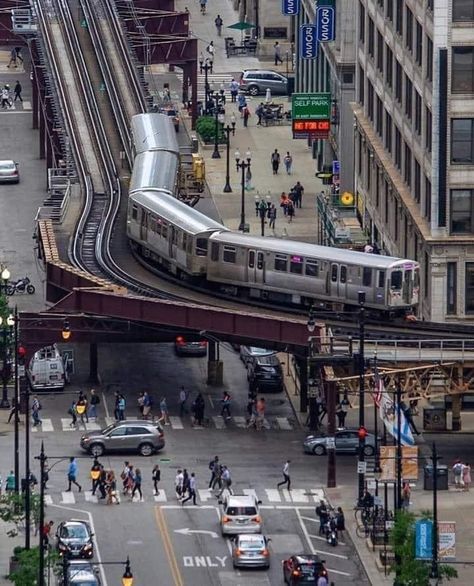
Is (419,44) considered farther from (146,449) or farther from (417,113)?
(146,449)

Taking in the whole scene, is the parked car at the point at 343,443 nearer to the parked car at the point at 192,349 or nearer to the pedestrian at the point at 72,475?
the pedestrian at the point at 72,475

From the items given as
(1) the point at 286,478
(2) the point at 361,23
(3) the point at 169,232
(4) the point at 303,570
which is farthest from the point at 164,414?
(2) the point at 361,23

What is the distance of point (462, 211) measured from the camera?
132 m

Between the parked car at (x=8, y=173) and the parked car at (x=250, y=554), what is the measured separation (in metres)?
70.1

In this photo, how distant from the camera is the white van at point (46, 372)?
137 meters

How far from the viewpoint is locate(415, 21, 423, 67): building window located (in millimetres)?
135000

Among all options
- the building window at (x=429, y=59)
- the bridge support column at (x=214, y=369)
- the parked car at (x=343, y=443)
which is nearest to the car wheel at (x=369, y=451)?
the parked car at (x=343, y=443)

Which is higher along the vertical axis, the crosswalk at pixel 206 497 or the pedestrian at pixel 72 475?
the pedestrian at pixel 72 475

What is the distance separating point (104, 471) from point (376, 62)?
3781 cm

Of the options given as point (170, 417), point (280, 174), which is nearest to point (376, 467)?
point (170, 417)

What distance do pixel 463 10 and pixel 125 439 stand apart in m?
24.2

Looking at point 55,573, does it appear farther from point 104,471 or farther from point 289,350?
point 289,350

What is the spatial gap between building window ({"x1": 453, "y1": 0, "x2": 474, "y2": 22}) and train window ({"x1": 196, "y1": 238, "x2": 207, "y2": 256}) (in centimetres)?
1626

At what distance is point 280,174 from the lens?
18088 centimetres
